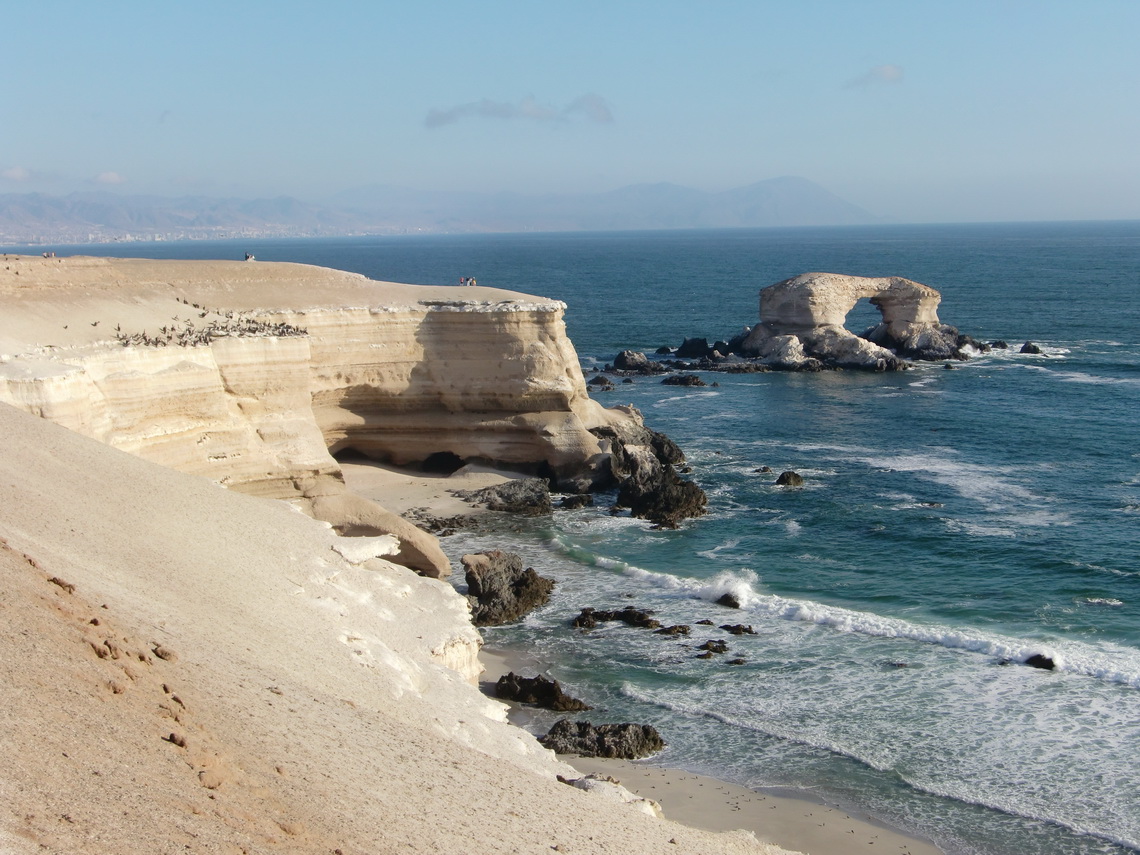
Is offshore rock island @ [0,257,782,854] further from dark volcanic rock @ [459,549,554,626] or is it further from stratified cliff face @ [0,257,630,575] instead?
Result: dark volcanic rock @ [459,549,554,626]

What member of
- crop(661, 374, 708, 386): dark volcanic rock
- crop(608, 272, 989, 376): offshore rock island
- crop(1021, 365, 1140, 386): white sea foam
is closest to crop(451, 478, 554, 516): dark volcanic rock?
crop(661, 374, 708, 386): dark volcanic rock

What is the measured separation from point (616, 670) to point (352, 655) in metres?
9.18

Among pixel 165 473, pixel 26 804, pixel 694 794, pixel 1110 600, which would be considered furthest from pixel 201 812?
A: pixel 1110 600

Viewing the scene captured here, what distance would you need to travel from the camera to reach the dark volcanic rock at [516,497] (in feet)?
121

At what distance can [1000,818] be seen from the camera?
18.6 m

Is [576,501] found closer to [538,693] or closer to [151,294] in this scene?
[538,693]

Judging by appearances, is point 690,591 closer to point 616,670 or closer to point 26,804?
point 616,670

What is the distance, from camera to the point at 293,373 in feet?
109

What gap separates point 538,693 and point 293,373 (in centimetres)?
1478

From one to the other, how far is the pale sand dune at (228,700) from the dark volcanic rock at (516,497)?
50.1 ft

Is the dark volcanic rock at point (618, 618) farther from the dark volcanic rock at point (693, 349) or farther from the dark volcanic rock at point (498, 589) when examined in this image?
the dark volcanic rock at point (693, 349)

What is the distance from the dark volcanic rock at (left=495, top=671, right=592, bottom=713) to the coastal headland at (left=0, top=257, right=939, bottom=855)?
9.56ft

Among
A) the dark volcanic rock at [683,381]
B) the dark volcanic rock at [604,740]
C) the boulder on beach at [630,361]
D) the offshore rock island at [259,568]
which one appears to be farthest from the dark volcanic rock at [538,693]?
the boulder on beach at [630,361]

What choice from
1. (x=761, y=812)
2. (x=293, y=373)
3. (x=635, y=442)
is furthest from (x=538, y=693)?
(x=635, y=442)
